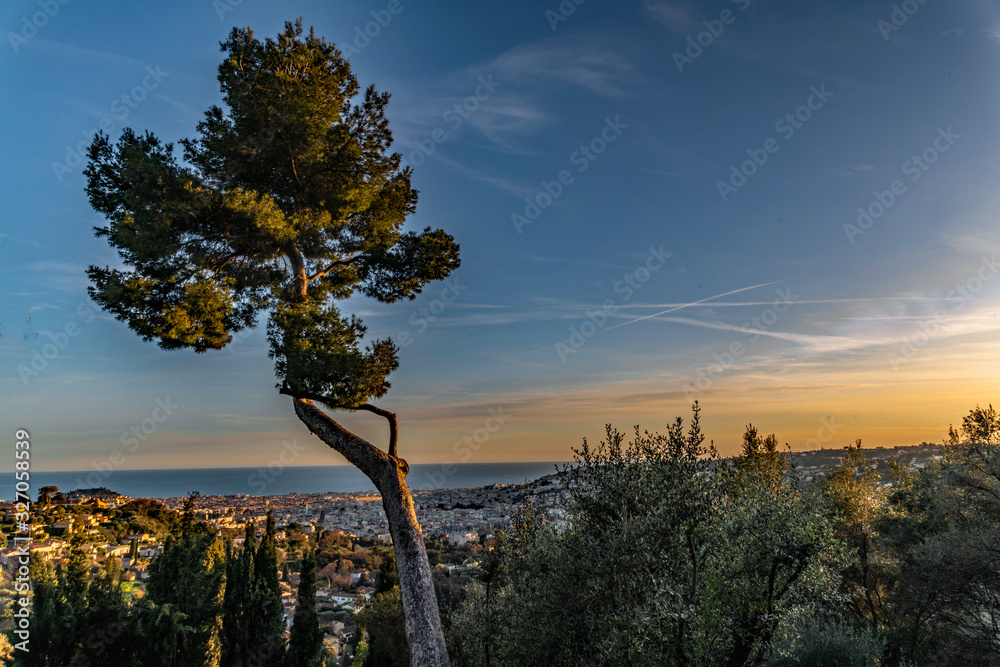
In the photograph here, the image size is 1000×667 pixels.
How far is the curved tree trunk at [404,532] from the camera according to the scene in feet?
24.1

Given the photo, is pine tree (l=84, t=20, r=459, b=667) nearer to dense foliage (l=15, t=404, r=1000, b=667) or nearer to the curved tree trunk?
the curved tree trunk

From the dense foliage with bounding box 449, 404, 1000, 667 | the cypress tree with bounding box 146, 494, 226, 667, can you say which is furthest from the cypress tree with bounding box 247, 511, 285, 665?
the dense foliage with bounding box 449, 404, 1000, 667

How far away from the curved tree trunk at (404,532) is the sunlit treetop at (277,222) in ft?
3.44

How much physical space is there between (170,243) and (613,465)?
359 inches

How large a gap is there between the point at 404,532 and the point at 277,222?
5763 mm

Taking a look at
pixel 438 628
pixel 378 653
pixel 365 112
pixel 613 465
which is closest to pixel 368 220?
pixel 365 112

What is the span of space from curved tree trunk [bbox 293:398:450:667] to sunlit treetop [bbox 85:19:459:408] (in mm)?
1048

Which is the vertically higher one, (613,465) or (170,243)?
(170,243)

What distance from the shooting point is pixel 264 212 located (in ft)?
27.2

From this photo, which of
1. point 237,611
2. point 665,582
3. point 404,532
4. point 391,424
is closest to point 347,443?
point 391,424

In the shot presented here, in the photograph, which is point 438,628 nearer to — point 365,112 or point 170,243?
point 170,243

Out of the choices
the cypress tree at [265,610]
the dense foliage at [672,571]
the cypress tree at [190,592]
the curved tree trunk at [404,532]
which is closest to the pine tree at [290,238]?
the curved tree trunk at [404,532]

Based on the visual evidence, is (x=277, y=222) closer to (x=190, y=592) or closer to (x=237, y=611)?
(x=190, y=592)

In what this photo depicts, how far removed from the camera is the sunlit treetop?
8.18m
